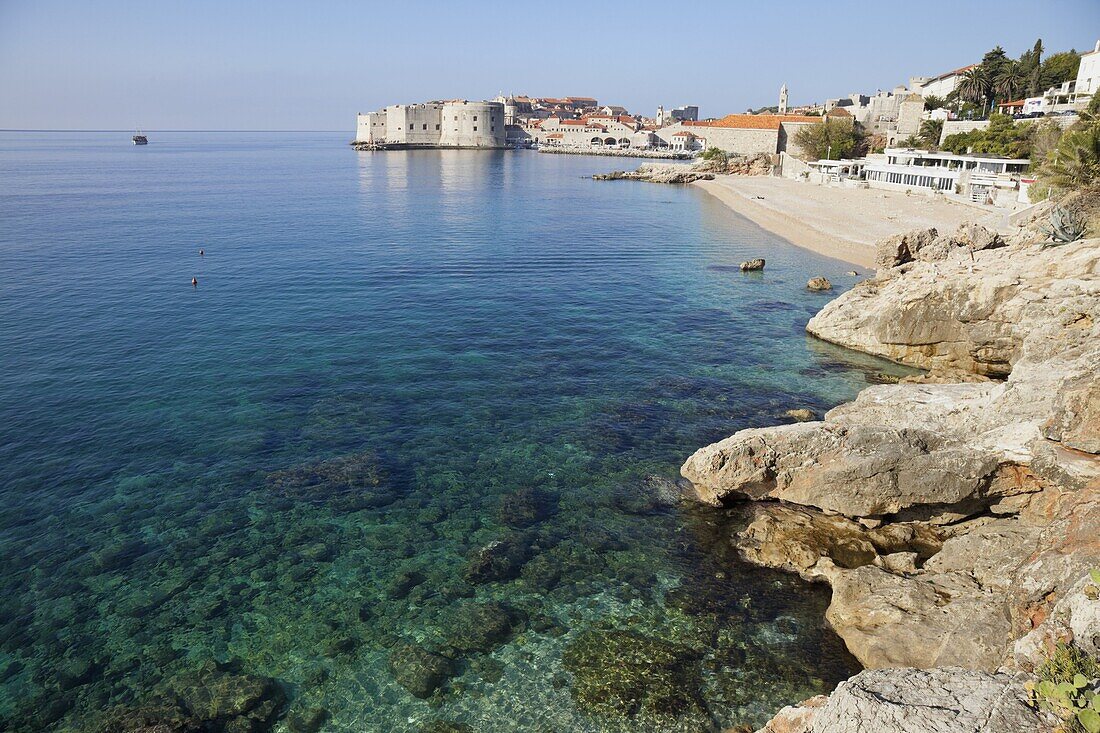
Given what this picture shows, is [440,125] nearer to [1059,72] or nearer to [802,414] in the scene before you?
[1059,72]

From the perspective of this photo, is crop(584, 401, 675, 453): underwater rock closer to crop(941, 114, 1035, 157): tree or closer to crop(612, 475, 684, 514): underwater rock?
crop(612, 475, 684, 514): underwater rock

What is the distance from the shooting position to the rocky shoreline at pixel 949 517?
8438 mm

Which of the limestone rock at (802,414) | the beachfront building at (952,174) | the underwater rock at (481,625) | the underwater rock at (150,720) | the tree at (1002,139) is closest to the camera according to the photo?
the underwater rock at (150,720)

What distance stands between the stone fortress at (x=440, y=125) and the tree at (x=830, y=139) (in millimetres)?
105746

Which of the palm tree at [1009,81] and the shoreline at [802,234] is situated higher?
the palm tree at [1009,81]

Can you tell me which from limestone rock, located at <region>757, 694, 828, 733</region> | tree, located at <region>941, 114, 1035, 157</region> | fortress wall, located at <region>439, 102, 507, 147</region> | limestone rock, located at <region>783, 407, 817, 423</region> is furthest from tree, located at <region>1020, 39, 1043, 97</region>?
fortress wall, located at <region>439, 102, 507, 147</region>

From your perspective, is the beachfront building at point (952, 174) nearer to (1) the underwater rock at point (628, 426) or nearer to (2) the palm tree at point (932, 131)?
(2) the palm tree at point (932, 131)

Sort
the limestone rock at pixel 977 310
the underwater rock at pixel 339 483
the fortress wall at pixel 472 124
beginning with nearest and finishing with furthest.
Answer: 1. the underwater rock at pixel 339 483
2. the limestone rock at pixel 977 310
3. the fortress wall at pixel 472 124

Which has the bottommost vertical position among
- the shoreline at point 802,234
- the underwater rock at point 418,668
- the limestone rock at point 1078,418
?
the underwater rock at point 418,668

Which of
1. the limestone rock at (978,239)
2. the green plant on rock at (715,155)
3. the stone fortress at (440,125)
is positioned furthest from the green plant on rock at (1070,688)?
the stone fortress at (440,125)

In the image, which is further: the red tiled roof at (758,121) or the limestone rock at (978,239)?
the red tiled roof at (758,121)

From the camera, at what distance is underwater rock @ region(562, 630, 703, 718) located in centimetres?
1119

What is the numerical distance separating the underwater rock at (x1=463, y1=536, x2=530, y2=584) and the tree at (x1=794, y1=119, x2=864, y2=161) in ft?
327

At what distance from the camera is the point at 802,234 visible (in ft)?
183
